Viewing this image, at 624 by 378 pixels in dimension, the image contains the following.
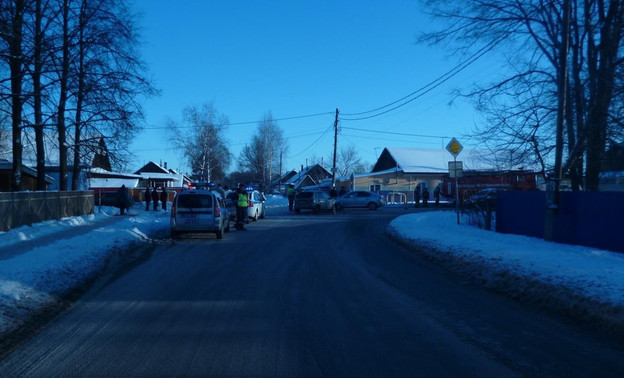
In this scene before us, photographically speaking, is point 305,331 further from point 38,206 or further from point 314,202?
point 314,202

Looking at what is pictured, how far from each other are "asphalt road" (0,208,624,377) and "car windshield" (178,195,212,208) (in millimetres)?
6854

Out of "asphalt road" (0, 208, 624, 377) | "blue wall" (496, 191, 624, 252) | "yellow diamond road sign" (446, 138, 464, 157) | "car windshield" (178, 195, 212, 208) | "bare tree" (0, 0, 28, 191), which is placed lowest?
"asphalt road" (0, 208, 624, 377)

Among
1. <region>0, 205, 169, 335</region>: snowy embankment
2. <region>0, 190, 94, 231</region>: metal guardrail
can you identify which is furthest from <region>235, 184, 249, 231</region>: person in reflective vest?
<region>0, 190, 94, 231</region>: metal guardrail

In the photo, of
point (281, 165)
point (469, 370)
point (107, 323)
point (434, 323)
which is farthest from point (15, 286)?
point (281, 165)

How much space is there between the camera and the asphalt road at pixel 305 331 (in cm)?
550

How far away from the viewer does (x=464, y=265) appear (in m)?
12.0

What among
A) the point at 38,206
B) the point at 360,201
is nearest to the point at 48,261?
the point at 38,206

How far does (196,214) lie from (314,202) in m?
17.4

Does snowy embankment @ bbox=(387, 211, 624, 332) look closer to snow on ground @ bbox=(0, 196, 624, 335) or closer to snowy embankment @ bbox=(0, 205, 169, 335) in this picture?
snow on ground @ bbox=(0, 196, 624, 335)

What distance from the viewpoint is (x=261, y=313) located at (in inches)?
305

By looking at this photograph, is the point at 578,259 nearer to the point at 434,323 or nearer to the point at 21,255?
the point at 434,323

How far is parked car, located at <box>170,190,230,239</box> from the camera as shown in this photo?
1844 centimetres

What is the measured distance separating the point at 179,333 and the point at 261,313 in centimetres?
137

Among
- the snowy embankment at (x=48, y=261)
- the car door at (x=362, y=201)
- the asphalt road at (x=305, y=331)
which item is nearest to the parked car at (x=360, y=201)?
the car door at (x=362, y=201)
